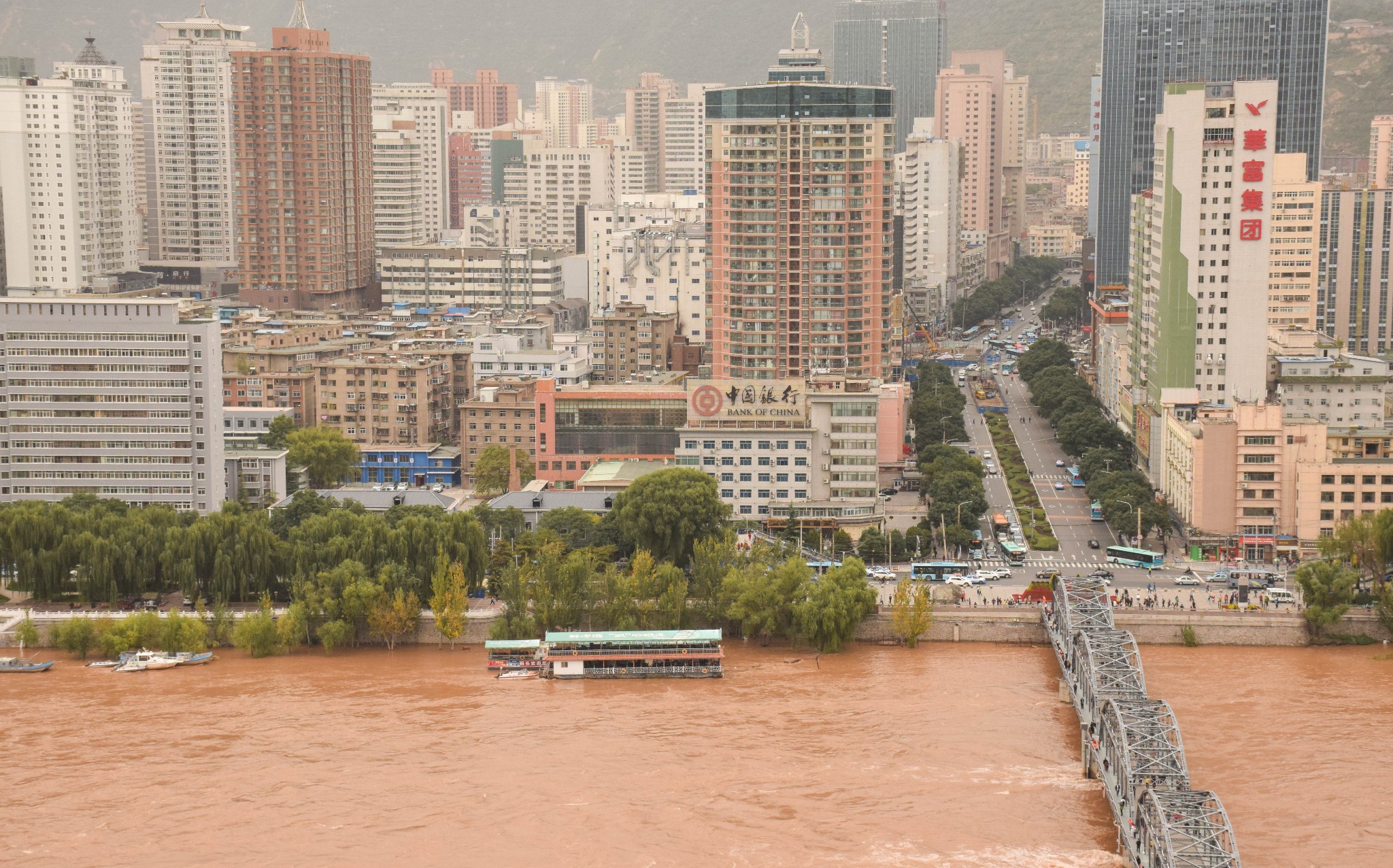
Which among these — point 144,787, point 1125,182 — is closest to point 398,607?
point 144,787

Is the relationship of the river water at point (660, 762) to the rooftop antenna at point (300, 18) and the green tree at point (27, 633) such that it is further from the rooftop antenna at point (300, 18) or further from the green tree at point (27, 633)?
the rooftop antenna at point (300, 18)

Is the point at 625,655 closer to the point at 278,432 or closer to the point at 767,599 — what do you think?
the point at 767,599

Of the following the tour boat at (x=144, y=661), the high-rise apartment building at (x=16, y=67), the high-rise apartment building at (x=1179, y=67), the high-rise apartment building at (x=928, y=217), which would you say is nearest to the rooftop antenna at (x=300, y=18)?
the high-rise apartment building at (x=16, y=67)

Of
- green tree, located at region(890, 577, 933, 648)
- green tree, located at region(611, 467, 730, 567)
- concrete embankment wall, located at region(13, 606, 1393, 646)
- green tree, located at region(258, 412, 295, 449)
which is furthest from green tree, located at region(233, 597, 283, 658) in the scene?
green tree, located at region(258, 412, 295, 449)

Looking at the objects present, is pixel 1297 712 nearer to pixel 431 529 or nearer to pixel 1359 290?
pixel 431 529

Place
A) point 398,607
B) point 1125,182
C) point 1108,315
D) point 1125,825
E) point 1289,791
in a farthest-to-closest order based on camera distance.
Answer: point 1125,182 < point 1108,315 < point 398,607 < point 1289,791 < point 1125,825

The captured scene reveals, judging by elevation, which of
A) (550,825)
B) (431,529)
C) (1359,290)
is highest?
(1359,290)

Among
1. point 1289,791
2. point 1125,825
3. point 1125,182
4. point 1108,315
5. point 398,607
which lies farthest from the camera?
point 1125,182
